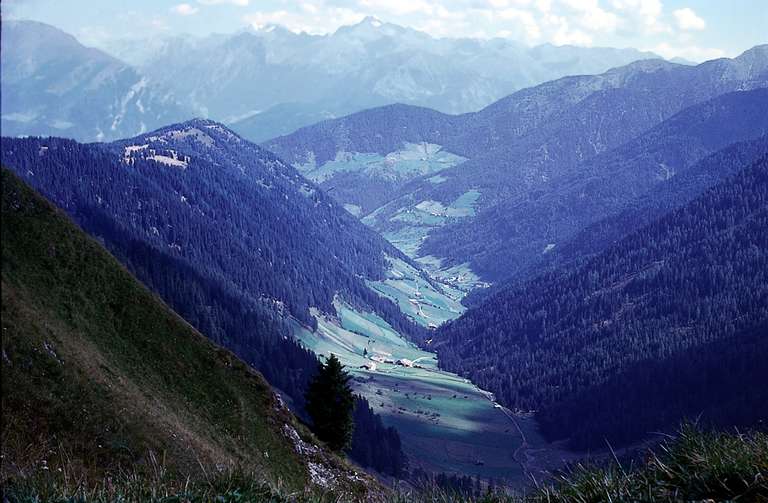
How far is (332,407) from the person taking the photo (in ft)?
219

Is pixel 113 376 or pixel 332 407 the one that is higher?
pixel 113 376

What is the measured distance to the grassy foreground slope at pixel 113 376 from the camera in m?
33.8

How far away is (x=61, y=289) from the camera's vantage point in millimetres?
50219

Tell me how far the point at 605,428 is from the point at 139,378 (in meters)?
154

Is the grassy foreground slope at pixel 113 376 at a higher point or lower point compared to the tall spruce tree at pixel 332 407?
higher

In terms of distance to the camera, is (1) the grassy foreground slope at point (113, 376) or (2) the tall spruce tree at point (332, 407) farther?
(2) the tall spruce tree at point (332, 407)

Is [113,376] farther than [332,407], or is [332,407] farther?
[332,407]

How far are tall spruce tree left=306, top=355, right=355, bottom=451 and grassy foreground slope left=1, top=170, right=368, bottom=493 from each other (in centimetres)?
540

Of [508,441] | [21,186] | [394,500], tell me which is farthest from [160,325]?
[508,441]

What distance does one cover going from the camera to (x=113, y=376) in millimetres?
44750

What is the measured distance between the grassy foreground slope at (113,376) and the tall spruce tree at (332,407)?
17.7 ft

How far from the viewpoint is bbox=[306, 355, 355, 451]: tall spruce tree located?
66.0 m

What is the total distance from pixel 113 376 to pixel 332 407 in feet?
85.2

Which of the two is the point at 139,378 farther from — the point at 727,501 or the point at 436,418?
the point at 436,418
